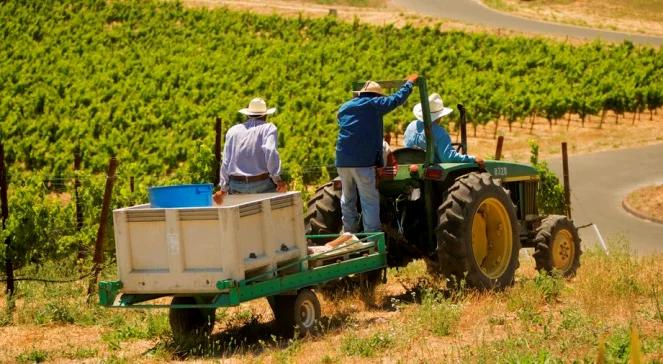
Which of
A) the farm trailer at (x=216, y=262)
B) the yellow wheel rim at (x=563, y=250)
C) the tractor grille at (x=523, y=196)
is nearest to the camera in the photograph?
the farm trailer at (x=216, y=262)

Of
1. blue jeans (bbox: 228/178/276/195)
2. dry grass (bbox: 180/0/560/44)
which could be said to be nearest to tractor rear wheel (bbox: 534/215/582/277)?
blue jeans (bbox: 228/178/276/195)

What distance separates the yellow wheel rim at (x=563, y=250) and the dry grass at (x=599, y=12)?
51.7 metres

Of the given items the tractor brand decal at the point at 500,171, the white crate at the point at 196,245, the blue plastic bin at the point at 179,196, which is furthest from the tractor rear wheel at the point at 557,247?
the blue plastic bin at the point at 179,196

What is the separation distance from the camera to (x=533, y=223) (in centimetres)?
1219

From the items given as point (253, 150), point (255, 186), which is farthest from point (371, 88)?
point (255, 186)

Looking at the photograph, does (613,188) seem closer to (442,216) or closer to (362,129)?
(442,216)

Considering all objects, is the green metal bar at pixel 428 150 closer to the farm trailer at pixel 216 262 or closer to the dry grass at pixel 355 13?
the farm trailer at pixel 216 262

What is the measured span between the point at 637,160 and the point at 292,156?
31.2 feet

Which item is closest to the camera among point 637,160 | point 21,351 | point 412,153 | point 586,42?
point 21,351

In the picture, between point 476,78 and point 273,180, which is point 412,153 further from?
point 476,78

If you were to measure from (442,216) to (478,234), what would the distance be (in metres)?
0.88

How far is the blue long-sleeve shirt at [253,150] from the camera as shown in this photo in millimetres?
9641

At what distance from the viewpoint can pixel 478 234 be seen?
1070cm

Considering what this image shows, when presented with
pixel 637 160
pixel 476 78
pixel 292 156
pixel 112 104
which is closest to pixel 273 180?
pixel 292 156
